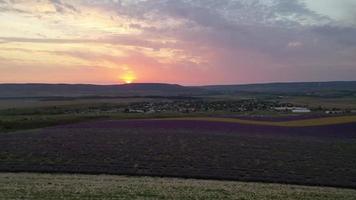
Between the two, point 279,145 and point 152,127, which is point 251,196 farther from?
point 152,127

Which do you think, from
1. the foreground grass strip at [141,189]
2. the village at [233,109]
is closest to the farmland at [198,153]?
the foreground grass strip at [141,189]

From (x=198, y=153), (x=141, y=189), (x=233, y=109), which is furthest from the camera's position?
(x=233, y=109)

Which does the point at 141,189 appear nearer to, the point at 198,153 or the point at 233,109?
the point at 198,153

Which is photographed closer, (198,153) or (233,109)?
(198,153)

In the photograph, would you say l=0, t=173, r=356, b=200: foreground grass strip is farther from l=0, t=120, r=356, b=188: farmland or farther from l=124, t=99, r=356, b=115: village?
l=124, t=99, r=356, b=115: village

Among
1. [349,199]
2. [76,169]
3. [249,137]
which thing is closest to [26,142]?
[76,169]

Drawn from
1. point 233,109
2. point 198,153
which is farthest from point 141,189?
point 233,109

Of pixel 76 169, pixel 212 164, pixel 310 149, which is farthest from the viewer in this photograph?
pixel 310 149

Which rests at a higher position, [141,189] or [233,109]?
[233,109]
